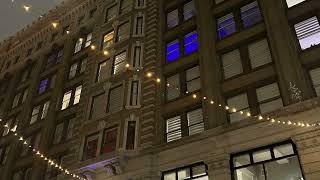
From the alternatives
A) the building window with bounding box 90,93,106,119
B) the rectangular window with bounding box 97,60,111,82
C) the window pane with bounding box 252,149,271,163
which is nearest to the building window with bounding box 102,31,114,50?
the rectangular window with bounding box 97,60,111,82

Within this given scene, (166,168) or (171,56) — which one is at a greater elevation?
(171,56)

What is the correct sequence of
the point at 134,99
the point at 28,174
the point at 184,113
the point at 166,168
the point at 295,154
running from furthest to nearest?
the point at 28,174, the point at 134,99, the point at 184,113, the point at 166,168, the point at 295,154

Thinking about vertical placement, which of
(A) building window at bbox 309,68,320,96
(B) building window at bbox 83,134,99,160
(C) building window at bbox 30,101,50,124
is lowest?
(B) building window at bbox 83,134,99,160

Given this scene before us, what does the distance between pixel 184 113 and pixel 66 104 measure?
13.9m

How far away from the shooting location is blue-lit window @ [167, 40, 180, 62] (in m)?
23.9

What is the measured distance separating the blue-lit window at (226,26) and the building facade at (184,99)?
94 mm

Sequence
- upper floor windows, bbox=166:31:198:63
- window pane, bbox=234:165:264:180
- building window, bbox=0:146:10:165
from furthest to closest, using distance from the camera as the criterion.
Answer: building window, bbox=0:146:10:165, upper floor windows, bbox=166:31:198:63, window pane, bbox=234:165:264:180

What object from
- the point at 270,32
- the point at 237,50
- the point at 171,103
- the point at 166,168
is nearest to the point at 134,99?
the point at 171,103

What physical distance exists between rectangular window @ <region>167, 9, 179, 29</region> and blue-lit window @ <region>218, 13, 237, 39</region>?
4.10 metres

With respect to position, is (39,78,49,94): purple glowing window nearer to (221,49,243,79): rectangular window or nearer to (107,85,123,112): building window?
(107,85,123,112): building window

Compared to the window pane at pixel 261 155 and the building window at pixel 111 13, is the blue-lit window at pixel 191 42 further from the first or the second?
the building window at pixel 111 13

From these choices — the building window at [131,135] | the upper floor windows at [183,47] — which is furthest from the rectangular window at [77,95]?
→ the upper floor windows at [183,47]

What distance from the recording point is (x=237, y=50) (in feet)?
68.1

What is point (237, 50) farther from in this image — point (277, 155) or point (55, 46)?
point (55, 46)
